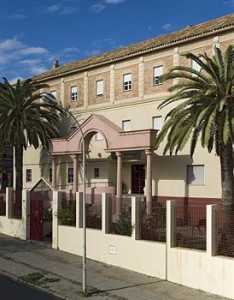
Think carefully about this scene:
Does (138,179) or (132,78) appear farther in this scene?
(138,179)

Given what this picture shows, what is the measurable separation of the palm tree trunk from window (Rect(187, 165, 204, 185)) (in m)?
9.41

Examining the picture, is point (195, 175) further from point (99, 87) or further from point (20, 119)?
point (20, 119)

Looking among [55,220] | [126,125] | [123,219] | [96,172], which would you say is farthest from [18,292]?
[96,172]

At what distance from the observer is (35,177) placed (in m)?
41.1

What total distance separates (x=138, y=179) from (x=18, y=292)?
1977 centimetres

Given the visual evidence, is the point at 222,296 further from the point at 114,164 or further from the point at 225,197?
the point at 114,164

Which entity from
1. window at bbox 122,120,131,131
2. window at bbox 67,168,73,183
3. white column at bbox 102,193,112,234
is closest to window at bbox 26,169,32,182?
window at bbox 67,168,73,183

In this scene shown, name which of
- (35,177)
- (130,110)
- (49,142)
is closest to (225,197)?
(130,110)

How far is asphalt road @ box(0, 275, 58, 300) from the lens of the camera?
13.4 metres

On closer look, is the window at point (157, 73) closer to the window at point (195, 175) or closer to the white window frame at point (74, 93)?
the window at point (195, 175)

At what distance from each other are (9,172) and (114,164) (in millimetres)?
27670

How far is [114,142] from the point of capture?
96.3ft

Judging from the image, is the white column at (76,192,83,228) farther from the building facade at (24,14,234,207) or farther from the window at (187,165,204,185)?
the window at (187,165,204,185)

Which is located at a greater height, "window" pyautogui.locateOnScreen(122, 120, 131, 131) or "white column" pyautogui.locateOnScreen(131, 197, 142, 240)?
"window" pyautogui.locateOnScreen(122, 120, 131, 131)
